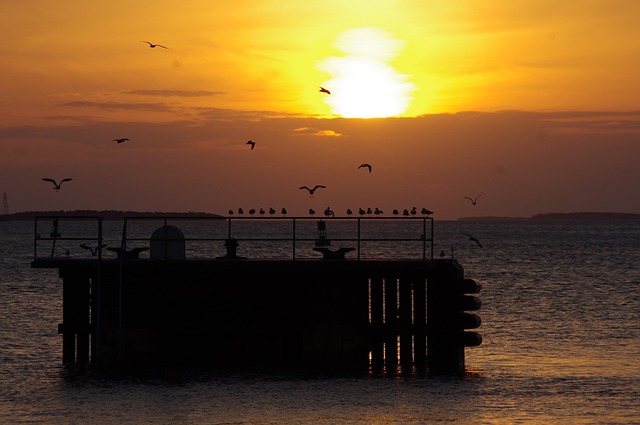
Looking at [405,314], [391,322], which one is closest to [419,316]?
[405,314]

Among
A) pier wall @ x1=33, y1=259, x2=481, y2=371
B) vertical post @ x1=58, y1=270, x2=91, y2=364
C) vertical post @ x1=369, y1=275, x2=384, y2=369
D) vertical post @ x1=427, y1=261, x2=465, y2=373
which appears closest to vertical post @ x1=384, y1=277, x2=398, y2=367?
pier wall @ x1=33, y1=259, x2=481, y2=371

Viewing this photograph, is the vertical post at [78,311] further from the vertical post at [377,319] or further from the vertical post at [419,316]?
the vertical post at [419,316]

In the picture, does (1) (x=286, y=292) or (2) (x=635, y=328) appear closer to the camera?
(1) (x=286, y=292)

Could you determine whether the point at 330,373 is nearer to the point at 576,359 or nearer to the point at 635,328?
the point at 576,359

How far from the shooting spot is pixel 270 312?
34688 mm

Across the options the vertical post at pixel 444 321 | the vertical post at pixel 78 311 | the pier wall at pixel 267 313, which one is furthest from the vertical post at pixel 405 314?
the vertical post at pixel 78 311

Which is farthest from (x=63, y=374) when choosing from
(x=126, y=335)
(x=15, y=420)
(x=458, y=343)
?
(x=458, y=343)

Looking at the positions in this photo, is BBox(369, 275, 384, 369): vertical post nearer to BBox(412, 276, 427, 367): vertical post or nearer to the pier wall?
the pier wall

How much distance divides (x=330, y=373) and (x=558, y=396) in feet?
22.3

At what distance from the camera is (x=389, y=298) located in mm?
34500

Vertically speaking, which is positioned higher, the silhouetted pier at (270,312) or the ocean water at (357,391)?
the silhouetted pier at (270,312)

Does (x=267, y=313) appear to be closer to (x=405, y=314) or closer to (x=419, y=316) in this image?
(x=405, y=314)

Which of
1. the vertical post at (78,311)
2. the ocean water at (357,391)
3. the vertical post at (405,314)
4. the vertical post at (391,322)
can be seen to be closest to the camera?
the ocean water at (357,391)

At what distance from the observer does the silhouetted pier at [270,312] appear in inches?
1344
